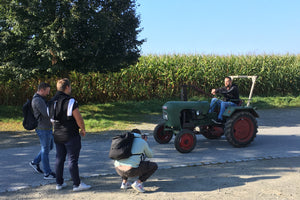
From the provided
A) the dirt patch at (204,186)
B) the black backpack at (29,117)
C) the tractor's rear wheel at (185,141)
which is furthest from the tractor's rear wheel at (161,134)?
the black backpack at (29,117)

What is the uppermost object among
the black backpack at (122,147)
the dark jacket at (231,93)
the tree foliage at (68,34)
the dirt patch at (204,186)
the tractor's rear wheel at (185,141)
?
the tree foliage at (68,34)

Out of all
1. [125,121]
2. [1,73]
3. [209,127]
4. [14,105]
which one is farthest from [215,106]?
[14,105]

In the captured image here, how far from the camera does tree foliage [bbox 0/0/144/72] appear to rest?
493 inches

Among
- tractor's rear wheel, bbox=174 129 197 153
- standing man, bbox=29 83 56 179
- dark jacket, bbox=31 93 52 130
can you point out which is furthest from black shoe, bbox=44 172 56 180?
tractor's rear wheel, bbox=174 129 197 153

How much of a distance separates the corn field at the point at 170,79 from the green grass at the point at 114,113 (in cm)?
116

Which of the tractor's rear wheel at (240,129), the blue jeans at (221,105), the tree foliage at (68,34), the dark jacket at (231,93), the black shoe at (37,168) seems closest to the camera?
the black shoe at (37,168)

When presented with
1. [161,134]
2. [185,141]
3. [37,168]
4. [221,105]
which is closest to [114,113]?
[161,134]

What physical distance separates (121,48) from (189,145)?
26.4ft

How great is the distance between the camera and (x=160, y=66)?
2028 cm

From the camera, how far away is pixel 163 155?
744cm

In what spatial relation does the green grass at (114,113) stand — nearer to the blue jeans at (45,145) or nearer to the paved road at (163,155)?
the paved road at (163,155)

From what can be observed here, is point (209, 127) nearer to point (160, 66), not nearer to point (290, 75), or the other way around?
point (160, 66)

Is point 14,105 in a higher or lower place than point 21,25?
lower

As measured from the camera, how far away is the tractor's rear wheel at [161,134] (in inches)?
346
